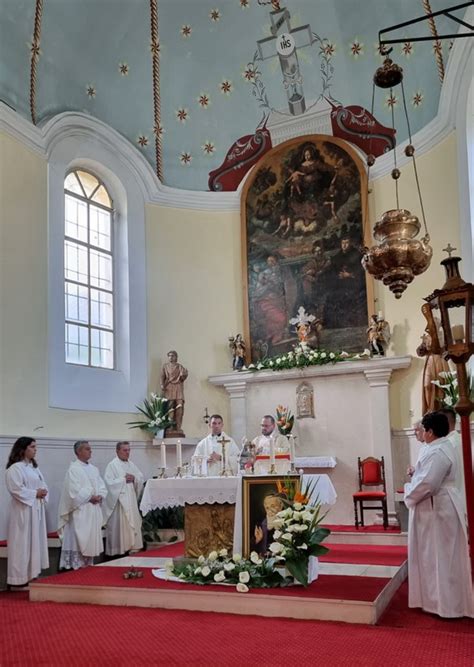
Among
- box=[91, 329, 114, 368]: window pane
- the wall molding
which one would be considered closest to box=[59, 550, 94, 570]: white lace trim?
box=[91, 329, 114, 368]: window pane

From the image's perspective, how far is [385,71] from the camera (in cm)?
655

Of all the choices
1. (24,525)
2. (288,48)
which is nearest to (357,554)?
(24,525)

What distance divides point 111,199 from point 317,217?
400cm

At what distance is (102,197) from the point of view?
43.3 ft

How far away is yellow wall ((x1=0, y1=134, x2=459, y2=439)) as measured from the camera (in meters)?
10.5

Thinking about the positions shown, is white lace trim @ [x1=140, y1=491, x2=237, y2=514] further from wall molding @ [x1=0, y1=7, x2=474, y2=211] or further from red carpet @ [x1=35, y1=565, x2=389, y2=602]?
wall molding @ [x1=0, y1=7, x2=474, y2=211]

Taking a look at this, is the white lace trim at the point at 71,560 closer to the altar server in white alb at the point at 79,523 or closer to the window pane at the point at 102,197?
the altar server in white alb at the point at 79,523

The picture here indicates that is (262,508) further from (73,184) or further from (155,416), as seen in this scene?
(73,184)

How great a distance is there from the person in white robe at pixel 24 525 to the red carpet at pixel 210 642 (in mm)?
1859

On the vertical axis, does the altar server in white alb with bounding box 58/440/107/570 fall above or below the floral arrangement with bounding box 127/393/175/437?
below

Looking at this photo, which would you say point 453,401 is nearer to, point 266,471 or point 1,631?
point 266,471

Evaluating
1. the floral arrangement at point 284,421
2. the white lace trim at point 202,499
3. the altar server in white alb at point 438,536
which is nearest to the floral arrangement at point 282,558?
the white lace trim at point 202,499

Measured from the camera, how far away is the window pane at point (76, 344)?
39.3ft

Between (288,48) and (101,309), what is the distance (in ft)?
20.1
